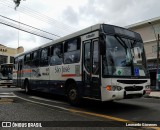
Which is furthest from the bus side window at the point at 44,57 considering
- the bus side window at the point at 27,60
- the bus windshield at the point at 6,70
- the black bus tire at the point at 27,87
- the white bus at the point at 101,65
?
the bus windshield at the point at 6,70

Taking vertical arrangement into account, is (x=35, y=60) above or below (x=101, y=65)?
above

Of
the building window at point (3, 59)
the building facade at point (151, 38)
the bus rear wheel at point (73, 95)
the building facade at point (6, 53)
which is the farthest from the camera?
the building facade at point (6, 53)

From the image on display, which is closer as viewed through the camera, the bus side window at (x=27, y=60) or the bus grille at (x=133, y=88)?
the bus grille at (x=133, y=88)

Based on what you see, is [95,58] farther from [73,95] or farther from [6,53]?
[6,53]

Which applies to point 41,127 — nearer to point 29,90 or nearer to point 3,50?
point 29,90

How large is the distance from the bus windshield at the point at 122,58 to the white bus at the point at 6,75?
2431 centimetres

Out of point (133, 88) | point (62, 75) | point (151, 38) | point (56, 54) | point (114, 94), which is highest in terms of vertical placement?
point (151, 38)

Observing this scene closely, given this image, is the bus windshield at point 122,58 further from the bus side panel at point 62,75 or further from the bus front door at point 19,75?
the bus front door at point 19,75

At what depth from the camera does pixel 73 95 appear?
11.6 meters

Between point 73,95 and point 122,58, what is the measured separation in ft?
9.56

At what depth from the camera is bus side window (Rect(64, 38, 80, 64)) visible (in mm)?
11480

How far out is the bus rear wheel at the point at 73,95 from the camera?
11.3 m

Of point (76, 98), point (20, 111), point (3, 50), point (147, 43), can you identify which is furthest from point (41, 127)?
point (3, 50)

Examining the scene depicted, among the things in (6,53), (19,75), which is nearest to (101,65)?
(19,75)
